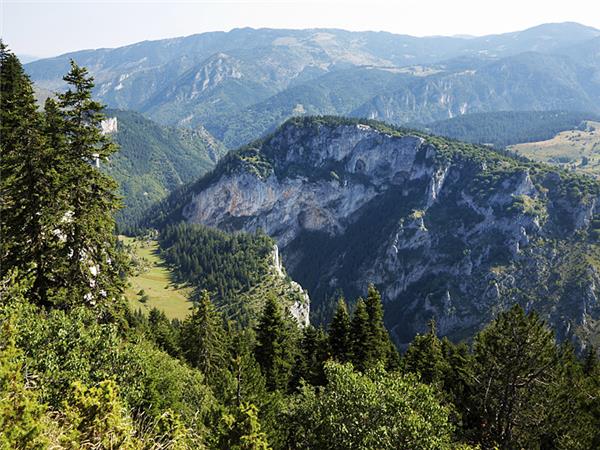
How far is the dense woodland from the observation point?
50.4 feet

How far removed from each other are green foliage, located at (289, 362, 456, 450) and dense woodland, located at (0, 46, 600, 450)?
8cm

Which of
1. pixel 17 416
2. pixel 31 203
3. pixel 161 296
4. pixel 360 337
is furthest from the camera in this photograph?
pixel 161 296

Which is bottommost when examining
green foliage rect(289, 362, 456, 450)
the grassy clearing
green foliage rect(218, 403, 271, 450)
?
the grassy clearing

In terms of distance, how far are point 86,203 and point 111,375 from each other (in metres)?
12.4

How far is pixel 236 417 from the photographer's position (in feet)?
66.5

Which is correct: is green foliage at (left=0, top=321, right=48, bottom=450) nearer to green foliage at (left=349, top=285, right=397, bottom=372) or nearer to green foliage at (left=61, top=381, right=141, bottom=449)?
green foliage at (left=61, top=381, right=141, bottom=449)

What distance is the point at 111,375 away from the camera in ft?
70.2

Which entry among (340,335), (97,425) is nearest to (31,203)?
(97,425)

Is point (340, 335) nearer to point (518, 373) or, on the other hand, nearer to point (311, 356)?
point (311, 356)

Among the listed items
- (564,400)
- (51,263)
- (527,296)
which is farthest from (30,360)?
(527,296)

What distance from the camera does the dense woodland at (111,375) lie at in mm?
15367

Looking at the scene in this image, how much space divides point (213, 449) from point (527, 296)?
201822 millimetres

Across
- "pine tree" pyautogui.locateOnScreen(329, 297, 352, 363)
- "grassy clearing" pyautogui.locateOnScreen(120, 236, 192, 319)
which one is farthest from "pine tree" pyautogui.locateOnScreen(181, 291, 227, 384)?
"grassy clearing" pyautogui.locateOnScreen(120, 236, 192, 319)

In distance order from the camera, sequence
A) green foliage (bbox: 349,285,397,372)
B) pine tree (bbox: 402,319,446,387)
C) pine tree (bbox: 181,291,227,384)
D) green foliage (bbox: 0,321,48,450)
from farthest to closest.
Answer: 1. pine tree (bbox: 181,291,227,384)
2. pine tree (bbox: 402,319,446,387)
3. green foliage (bbox: 349,285,397,372)
4. green foliage (bbox: 0,321,48,450)
